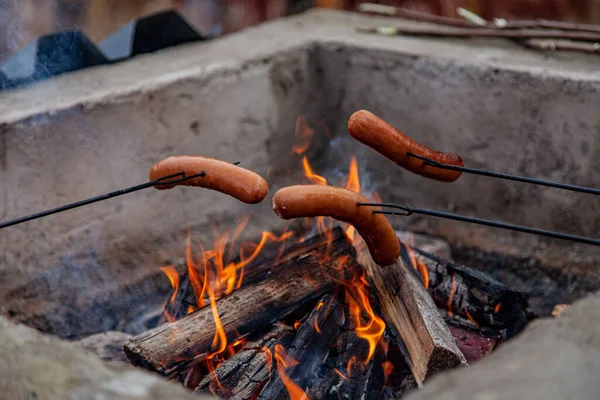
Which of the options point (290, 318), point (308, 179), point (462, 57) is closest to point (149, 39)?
point (308, 179)

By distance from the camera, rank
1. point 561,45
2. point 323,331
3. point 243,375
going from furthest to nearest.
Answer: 1. point 561,45
2. point 323,331
3. point 243,375

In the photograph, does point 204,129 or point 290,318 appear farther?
point 204,129

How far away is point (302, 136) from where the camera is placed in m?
3.88

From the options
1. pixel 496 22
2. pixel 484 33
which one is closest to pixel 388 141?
pixel 484 33

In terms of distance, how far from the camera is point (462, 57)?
346 centimetres

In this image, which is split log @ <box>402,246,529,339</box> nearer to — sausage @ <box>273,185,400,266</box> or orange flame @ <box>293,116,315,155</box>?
sausage @ <box>273,185,400,266</box>

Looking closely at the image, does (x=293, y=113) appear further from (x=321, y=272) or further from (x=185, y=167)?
(x=185, y=167)

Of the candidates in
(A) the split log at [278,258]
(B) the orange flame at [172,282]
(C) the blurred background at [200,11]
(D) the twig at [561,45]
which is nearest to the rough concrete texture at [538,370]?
(A) the split log at [278,258]

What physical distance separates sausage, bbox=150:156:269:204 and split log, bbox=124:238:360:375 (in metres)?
0.49

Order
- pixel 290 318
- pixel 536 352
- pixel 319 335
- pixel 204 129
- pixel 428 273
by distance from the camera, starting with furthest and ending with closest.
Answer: pixel 204 129 < pixel 428 273 < pixel 290 318 < pixel 319 335 < pixel 536 352

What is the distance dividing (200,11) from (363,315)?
512 cm

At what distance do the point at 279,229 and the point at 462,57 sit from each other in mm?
1292

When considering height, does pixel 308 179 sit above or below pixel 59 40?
below

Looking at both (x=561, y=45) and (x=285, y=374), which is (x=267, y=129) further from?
(x=285, y=374)
